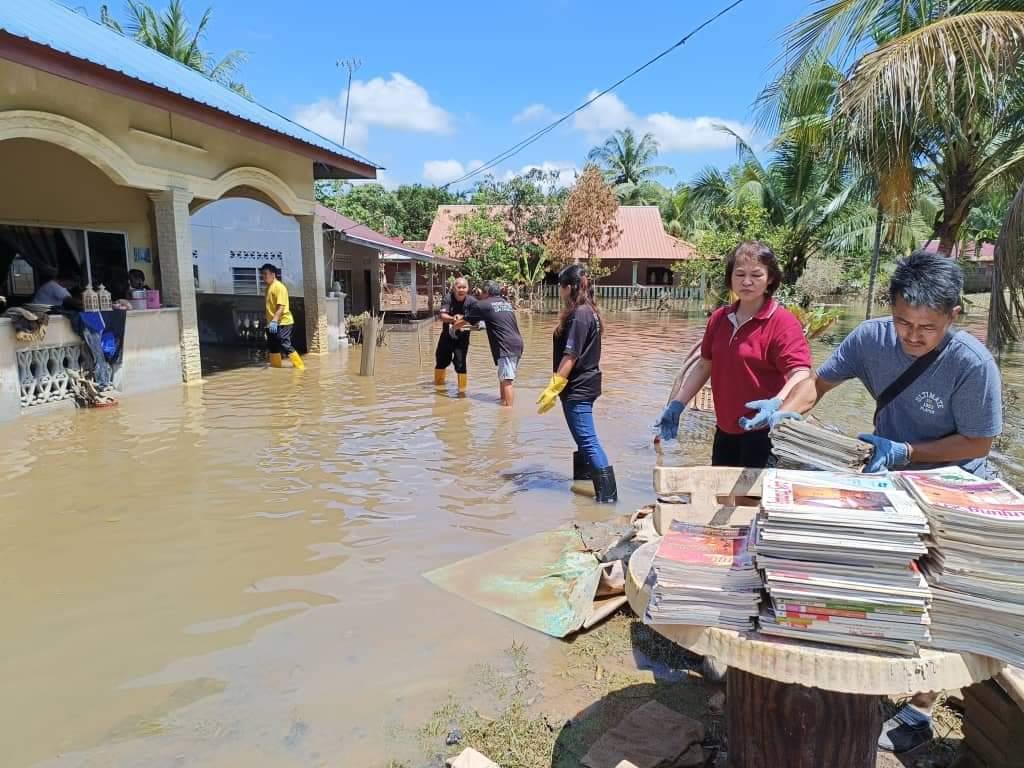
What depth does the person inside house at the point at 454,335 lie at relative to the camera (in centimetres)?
923

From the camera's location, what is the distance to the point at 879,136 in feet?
23.3

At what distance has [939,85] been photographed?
22.3 ft

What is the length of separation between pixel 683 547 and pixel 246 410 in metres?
7.67

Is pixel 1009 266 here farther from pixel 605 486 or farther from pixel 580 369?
pixel 605 486

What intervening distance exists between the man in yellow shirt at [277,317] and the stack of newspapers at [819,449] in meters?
10.5

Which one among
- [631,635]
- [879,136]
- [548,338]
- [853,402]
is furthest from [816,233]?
[631,635]

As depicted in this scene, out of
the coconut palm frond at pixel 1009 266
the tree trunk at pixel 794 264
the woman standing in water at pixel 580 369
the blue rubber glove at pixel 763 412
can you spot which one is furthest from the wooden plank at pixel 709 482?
the tree trunk at pixel 794 264

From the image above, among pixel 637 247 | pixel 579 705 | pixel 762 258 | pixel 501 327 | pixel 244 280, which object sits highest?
pixel 637 247

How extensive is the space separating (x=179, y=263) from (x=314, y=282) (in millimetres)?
3755

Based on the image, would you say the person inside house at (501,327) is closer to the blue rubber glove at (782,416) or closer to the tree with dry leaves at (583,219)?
the blue rubber glove at (782,416)

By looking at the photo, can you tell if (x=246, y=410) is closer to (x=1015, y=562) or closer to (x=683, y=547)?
(x=683, y=547)

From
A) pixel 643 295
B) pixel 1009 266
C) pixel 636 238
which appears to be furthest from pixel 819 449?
pixel 636 238

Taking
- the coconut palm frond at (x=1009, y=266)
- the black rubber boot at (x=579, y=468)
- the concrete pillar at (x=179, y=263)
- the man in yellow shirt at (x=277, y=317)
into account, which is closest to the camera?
the coconut palm frond at (x=1009, y=266)

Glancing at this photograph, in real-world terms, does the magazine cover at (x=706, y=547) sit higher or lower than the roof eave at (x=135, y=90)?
lower
